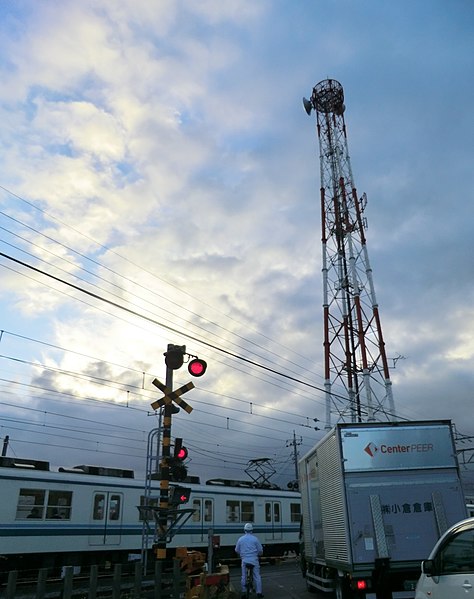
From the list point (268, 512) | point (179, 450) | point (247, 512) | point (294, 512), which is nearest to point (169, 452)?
point (179, 450)

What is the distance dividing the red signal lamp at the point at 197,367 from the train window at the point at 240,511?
38.9 ft

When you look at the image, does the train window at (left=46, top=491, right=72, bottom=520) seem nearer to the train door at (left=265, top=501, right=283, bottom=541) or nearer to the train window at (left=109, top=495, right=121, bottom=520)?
the train window at (left=109, top=495, right=121, bottom=520)

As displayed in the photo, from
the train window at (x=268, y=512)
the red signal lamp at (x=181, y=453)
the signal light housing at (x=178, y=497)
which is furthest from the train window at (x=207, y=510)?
the signal light housing at (x=178, y=497)

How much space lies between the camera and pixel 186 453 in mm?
10328

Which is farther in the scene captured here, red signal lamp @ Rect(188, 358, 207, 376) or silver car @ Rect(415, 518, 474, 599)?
red signal lamp @ Rect(188, 358, 207, 376)

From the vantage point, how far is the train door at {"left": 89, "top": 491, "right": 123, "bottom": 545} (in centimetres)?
1620

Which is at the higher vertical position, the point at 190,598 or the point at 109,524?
the point at 109,524

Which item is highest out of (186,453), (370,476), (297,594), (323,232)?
(323,232)

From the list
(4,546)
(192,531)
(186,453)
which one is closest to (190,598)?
(186,453)

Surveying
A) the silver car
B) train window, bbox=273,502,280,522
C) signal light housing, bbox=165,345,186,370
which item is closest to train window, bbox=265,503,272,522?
train window, bbox=273,502,280,522

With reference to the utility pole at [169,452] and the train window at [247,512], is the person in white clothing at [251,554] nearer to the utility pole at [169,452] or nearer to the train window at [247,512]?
the utility pole at [169,452]

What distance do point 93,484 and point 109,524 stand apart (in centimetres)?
142

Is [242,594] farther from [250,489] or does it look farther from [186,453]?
[250,489]

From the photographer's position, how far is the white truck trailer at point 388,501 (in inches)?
331
